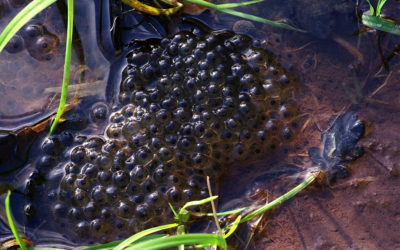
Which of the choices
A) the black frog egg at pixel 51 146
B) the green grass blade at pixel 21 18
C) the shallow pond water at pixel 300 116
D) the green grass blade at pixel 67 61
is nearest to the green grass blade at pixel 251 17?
the shallow pond water at pixel 300 116

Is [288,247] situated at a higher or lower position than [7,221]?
lower

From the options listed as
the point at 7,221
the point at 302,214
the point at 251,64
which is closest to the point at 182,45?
the point at 251,64

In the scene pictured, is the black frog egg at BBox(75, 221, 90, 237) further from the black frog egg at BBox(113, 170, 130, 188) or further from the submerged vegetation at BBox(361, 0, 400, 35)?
the submerged vegetation at BBox(361, 0, 400, 35)

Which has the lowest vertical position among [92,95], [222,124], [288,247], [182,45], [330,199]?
[288,247]

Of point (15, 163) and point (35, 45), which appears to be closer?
point (15, 163)

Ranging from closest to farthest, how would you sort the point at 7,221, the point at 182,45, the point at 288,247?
the point at 288,247, the point at 7,221, the point at 182,45

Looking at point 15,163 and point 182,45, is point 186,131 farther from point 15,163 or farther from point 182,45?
point 15,163

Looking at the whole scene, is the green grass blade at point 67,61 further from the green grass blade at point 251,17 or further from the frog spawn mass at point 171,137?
the green grass blade at point 251,17

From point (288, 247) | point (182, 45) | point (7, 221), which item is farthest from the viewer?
point (182, 45)
